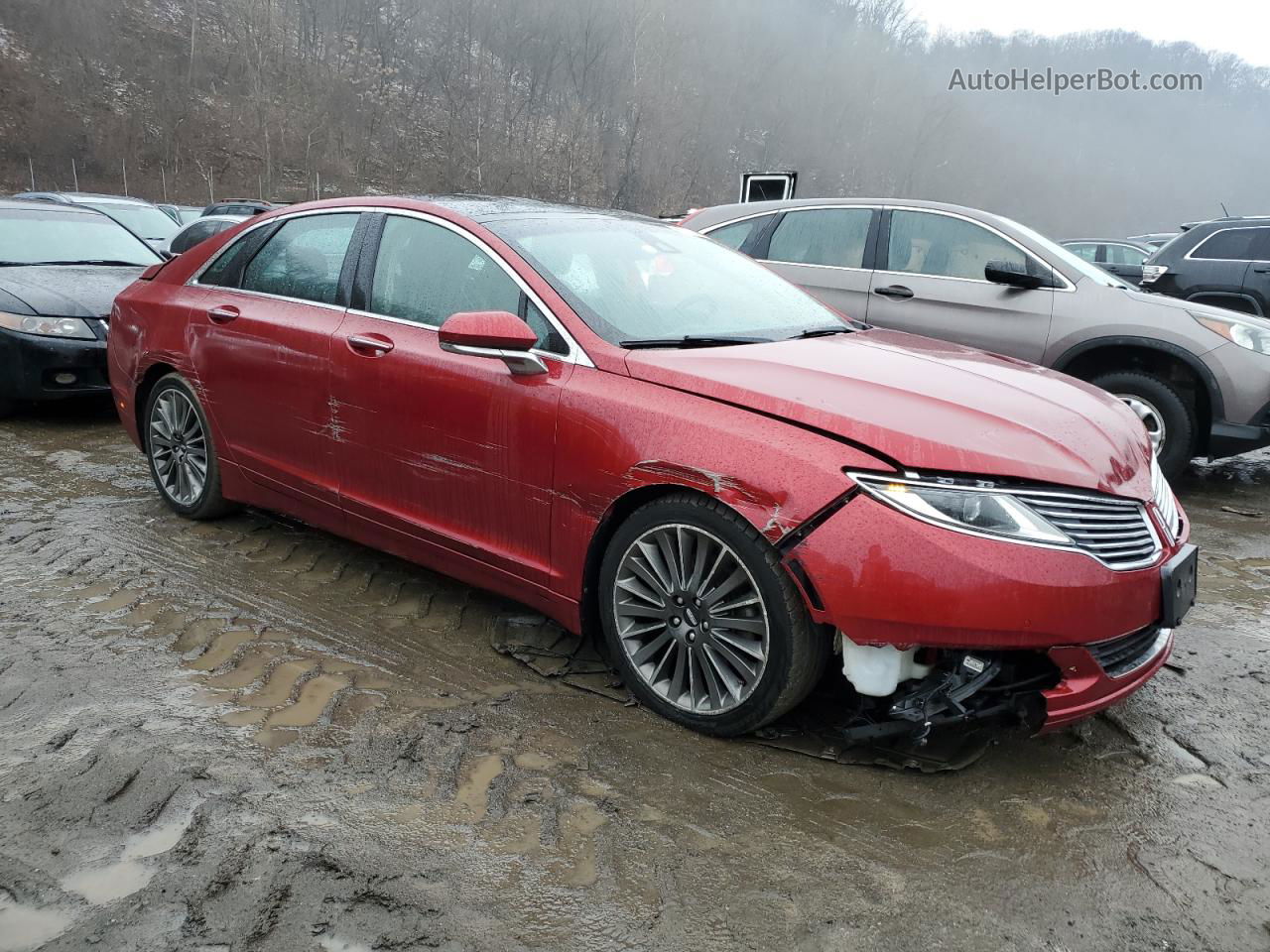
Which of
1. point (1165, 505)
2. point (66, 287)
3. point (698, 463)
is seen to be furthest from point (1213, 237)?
point (66, 287)

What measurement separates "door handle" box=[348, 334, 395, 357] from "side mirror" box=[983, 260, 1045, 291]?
3914mm

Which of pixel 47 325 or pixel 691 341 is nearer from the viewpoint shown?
pixel 691 341

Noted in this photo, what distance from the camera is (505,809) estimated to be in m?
2.41

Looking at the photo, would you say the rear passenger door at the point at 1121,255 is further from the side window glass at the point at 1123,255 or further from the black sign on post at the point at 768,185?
the black sign on post at the point at 768,185

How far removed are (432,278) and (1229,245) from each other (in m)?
9.07

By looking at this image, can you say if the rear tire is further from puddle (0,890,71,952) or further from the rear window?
puddle (0,890,71,952)

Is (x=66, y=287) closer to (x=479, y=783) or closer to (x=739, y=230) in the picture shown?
(x=739, y=230)

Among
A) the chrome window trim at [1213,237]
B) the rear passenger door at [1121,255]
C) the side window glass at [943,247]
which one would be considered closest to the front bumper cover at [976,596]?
the side window glass at [943,247]

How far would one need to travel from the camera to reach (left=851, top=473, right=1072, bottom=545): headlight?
2.34 meters

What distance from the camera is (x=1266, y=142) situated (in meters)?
127

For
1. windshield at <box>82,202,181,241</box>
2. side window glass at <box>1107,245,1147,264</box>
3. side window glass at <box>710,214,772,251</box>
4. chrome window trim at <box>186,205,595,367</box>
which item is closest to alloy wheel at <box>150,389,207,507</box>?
chrome window trim at <box>186,205,595,367</box>

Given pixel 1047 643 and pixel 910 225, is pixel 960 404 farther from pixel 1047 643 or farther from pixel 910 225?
pixel 910 225

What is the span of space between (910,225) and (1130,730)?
4.17 meters

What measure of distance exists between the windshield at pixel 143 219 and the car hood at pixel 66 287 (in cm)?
518
